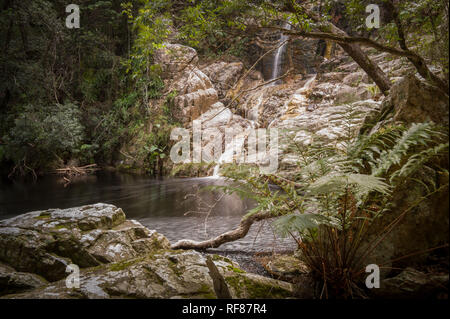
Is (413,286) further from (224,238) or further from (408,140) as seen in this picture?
(224,238)

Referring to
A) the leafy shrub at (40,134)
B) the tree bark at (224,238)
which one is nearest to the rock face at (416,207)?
the tree bark at (224,238)

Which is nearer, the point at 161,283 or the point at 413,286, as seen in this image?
the point at 413,286

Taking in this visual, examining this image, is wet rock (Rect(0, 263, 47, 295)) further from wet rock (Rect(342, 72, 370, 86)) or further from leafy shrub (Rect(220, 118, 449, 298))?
wet rock (Rect(342, 72, 370, 86))

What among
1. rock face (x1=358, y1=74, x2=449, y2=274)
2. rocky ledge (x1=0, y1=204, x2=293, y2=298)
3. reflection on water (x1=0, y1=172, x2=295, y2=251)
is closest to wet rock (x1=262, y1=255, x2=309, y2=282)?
reflection on water (x1=0, y1=172, x2=295, y2=251)

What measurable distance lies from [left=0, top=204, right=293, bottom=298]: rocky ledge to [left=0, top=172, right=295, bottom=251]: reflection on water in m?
0.72

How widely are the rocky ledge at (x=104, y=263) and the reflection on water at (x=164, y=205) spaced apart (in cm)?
72

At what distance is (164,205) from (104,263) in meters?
4.32

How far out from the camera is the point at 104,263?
8.87 ft

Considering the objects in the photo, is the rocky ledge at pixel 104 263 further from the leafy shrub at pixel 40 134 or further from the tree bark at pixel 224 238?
the leafy shrub at pixel 40 134

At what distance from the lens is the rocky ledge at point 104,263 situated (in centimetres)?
177

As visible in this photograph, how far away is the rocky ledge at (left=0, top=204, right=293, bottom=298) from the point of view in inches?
69.5

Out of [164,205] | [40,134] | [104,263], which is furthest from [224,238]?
[40,134]
